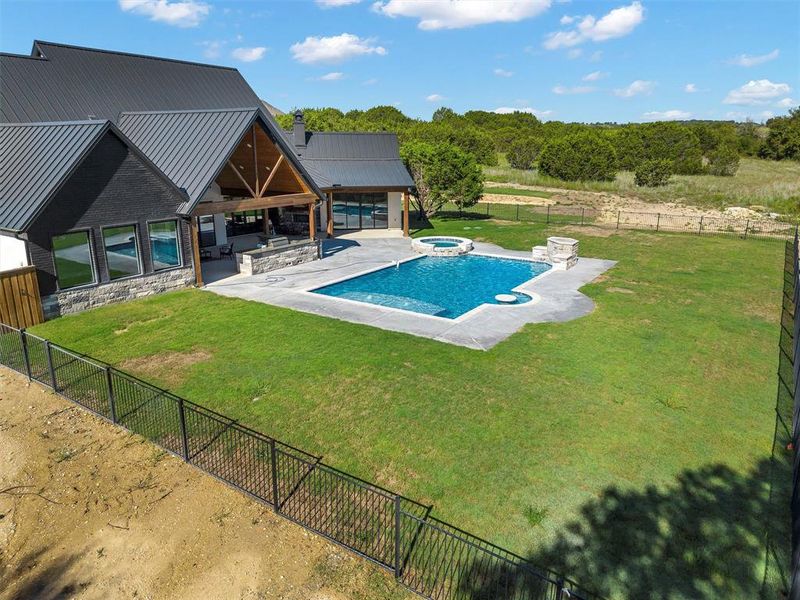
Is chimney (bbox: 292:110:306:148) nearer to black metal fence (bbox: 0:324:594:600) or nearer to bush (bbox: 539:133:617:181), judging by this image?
black metal fence (bbox: 0:324:594:600)

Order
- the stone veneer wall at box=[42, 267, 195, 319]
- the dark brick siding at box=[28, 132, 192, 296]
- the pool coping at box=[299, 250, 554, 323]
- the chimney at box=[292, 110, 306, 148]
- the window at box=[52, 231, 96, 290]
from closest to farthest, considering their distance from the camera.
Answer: the dark brick siding at box=[28, 132, 192, 296] < the window at box=[52, 231, 96, 290] < the stone veneer wall at box=[42, 267, 195, 319] < the pool coping at box=[299, 250, 554, 323] < the chimney at box=[292, 110, 306, 148]

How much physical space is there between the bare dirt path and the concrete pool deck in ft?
25.5

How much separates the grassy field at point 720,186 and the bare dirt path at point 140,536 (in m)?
43.9

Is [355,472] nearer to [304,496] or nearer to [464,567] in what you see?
[304,496]

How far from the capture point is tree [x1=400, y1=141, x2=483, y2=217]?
33875 mm

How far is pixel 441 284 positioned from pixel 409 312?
4816 millimetres

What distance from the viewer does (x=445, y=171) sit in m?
33.8

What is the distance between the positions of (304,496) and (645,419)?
6.76 meters

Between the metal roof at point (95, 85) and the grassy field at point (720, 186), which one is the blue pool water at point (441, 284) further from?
the grassy field at point (720, 186)

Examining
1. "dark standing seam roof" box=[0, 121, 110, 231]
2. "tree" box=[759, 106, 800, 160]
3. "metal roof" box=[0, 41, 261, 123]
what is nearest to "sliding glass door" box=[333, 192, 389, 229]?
"metal roof" box=[0, 41, 261, 123]

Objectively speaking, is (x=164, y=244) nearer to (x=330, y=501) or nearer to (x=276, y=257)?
(x=276, y=257)

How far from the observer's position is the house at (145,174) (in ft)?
52.8

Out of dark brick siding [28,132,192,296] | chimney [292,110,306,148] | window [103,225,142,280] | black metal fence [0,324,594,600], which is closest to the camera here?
black metal fence [0,324,594,600]

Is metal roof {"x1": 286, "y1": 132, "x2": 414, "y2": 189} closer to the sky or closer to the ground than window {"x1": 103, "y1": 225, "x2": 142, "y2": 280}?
closer to the sky
